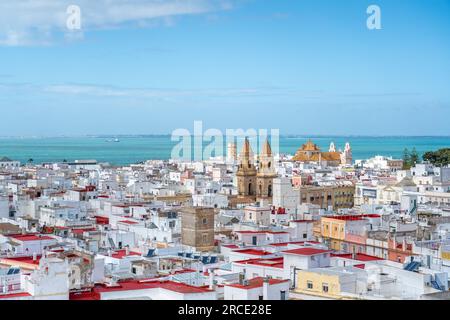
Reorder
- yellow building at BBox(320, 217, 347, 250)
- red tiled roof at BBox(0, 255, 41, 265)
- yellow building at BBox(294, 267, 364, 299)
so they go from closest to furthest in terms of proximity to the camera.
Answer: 1. yellow building at BBox(294, 267, 364, 299)
2. red tiled roof at BBox(0, 255, 41, 265)
3. yellow building at BBox(320, 217, 347, 250)

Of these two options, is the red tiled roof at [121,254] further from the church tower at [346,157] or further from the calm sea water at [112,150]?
the calm sea water at [112,150]

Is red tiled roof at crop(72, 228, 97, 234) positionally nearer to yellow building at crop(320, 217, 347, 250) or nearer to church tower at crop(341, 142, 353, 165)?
yellow building at crop(320, 217, 347, 250)

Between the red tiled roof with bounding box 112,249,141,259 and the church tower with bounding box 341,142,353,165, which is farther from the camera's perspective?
the church tower with bounding box 341,142,353,165

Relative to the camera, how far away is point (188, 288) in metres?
4.94

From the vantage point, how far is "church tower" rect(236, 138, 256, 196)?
14.6 meters

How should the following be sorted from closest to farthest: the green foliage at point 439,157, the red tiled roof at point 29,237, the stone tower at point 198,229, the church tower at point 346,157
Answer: the red tiled roof at point 29,237, the stone tower at point 198,229, the green foliage at point 439,157, the church tower at point 346,157

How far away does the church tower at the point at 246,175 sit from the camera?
14562 millimetres

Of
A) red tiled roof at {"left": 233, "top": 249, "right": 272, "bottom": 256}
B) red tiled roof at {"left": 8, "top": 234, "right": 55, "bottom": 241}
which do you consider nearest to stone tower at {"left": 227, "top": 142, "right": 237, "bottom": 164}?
red tiled roof at {"left": 8, "top": 234, "right": 55, "bottom": 241}

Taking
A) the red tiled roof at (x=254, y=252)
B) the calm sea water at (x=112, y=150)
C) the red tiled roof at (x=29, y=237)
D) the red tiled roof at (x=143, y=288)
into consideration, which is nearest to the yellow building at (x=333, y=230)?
the red tiled roof at (x=254, y=252)

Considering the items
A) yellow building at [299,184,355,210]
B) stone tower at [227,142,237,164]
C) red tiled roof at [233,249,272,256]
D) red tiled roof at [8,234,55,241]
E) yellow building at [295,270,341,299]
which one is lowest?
yellow building at [295,270,341,299]

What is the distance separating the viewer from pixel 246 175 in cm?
1461

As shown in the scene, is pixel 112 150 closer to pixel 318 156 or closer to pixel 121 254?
pixel 318 156

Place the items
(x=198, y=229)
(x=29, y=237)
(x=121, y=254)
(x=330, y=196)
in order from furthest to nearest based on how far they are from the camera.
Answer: (x=330, y=196), (x=198, y=229), (x=29, y=237), (x=121, y=254)

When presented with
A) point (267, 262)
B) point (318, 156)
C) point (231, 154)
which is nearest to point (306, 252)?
point (267, 262)
